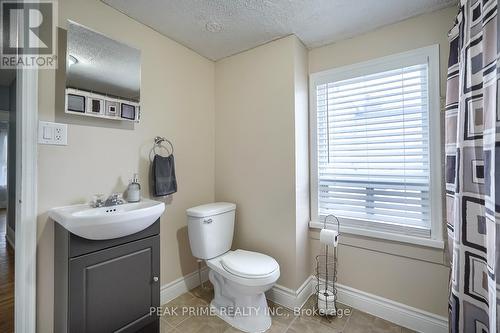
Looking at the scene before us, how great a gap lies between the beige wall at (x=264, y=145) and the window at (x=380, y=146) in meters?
0.21

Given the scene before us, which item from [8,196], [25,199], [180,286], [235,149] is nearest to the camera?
[25,199]

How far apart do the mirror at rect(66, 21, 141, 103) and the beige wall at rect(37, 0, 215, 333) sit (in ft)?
0.34

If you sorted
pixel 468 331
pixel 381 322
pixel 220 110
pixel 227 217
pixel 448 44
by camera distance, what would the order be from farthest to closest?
pixel 220 110
pixel 227 217
pixel 381 322
pixel 448 44
pixel 468 331

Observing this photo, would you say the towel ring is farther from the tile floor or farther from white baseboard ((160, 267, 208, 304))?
the tile floor

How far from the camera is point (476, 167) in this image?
1.11 m

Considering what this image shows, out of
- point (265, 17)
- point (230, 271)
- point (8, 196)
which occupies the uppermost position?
point (265, 17)

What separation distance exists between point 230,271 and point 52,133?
1.40m

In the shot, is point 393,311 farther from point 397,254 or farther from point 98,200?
point 98,200

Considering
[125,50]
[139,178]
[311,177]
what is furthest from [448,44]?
[139,178]

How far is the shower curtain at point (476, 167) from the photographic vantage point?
3.04 ft

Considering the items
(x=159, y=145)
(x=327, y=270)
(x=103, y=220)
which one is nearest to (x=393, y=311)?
(x=327, y=270)

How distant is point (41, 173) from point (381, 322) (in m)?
2.46

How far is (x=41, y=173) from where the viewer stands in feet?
4.21

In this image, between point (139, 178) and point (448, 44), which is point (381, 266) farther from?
point (139, 178)
